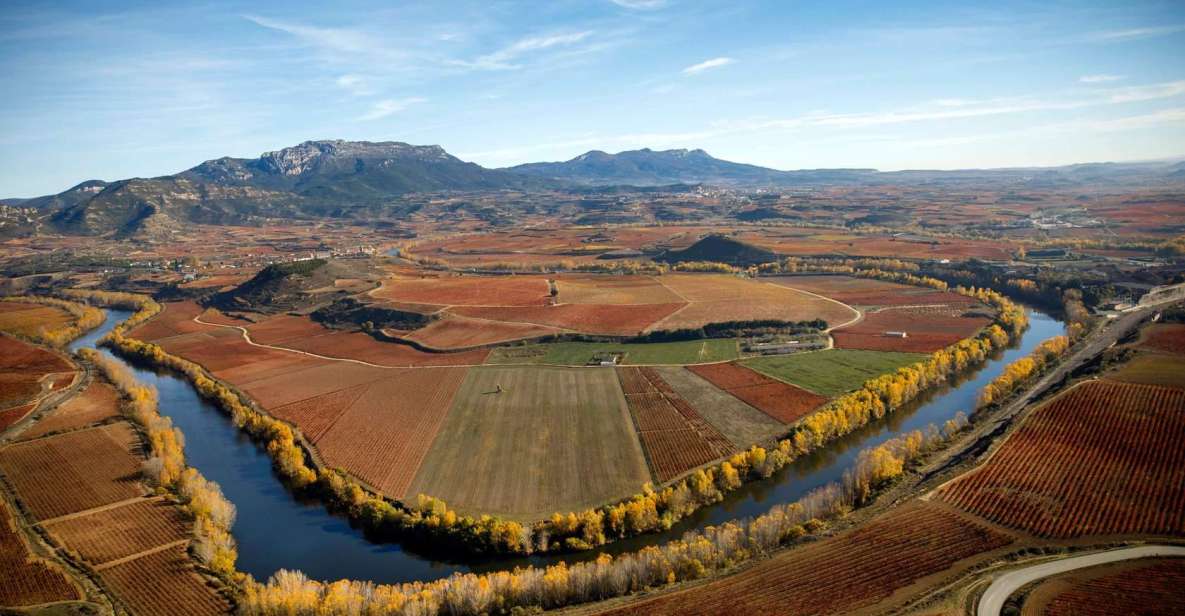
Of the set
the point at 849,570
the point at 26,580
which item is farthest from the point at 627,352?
the point at 26,580

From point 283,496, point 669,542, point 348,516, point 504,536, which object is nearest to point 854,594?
point 669,542

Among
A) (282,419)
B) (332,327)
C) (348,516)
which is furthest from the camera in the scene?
(332,327)

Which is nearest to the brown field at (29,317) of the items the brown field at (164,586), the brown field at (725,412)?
the brown field at (164,586)

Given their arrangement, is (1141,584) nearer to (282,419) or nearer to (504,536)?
(504,536)

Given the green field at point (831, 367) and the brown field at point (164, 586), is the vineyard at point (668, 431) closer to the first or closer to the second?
the green field at point (831, 367)

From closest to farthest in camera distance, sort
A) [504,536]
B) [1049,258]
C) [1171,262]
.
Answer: [504,536] < [1171,262] < [1049,258]

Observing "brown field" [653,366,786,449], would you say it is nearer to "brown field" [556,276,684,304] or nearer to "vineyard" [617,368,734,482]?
"vineyard" [617,368,734,482]
